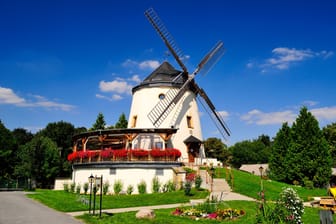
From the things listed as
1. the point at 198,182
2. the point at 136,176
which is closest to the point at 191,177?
the point at 198,182

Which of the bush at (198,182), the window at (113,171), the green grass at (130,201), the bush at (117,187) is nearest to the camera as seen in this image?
the green grass at (130,201)

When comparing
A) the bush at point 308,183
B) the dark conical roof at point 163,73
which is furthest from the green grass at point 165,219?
the dark conical roof at point 163,73

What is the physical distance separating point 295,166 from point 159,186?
53.2 feet

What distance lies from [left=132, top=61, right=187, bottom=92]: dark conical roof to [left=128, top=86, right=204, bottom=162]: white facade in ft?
1.33

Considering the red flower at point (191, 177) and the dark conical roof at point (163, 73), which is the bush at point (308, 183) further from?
the dark conical roof at point (163, 73)

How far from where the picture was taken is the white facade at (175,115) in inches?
Result: 1204

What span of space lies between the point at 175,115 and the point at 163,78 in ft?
13.8

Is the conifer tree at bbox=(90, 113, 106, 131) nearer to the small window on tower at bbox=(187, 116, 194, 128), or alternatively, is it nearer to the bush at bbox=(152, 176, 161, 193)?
the small window on tower at bbox=(187, 116, 194, 128)

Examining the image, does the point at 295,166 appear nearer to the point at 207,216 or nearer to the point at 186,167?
the point at 186,167

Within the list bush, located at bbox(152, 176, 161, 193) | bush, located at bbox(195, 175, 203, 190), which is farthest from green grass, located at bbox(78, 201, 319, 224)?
bush, located at bbox(152, 176, 161, 193)

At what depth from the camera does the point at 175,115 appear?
31125 mm

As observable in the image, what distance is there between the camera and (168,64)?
115 feet

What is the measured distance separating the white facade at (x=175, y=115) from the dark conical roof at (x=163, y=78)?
0.41 meters

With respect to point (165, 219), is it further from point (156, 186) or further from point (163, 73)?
point (163, 73)
